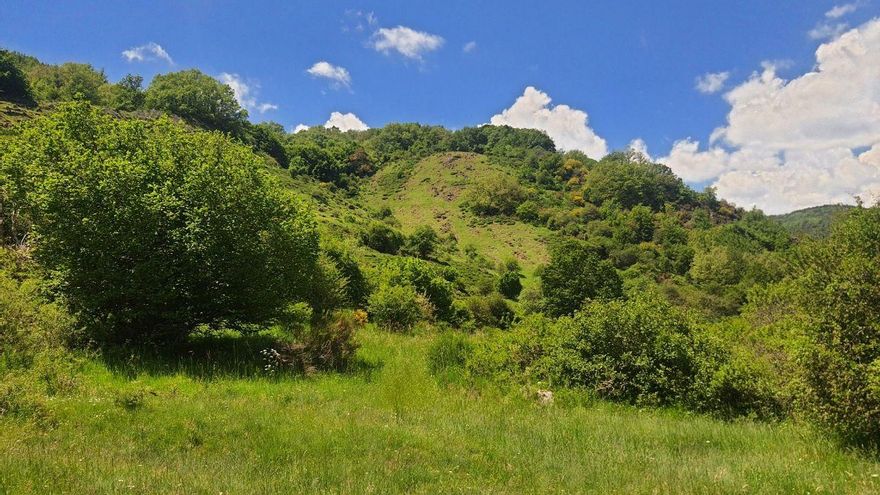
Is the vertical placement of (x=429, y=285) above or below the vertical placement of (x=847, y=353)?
below

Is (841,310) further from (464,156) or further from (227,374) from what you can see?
(464,156)

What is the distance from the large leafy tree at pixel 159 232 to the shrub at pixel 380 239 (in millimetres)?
64508

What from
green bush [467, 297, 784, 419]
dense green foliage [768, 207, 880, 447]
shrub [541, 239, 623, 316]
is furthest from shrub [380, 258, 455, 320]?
dense green foliage [768, 207, 880, 447]

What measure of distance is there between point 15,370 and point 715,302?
85.6 meters

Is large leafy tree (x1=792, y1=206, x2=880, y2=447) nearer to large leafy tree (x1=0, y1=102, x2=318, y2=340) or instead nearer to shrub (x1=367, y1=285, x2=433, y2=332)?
large leafy tree (x1=0, y1=102, x2=318, y2=340)

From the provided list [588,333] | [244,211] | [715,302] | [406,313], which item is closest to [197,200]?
[244,211]

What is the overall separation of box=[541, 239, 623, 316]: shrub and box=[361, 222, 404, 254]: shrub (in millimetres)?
30693

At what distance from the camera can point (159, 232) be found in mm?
13180

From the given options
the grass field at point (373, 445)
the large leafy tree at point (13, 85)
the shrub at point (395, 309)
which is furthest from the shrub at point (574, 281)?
the large leafy tree at point (13, 85)

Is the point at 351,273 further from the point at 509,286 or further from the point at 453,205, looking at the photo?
the point at 453,205

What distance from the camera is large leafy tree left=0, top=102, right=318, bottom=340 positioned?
490 inches

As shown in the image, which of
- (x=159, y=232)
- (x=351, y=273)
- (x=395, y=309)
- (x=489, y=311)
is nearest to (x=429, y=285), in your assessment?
(x=351, y=273)

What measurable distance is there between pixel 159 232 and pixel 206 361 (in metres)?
3.81

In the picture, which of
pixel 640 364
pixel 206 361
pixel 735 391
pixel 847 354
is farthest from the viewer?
pixel 206 361
